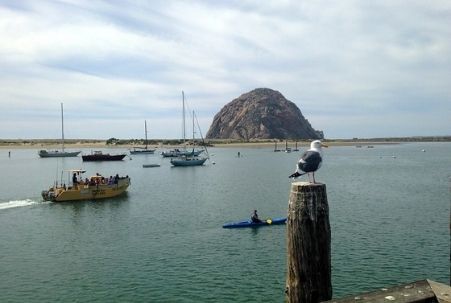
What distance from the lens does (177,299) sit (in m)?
19.8

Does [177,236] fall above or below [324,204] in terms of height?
below

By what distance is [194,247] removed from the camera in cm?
2903

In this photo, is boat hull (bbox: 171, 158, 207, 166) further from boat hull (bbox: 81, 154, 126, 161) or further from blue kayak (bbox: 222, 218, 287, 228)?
blue kayak (bbox: 222, 218, 287, 228)

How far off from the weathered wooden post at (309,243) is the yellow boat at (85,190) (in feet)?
151

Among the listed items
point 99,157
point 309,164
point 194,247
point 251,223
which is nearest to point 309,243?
point 309,164

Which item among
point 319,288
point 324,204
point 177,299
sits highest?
point 324,204

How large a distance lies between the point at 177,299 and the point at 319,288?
13060 millimetres

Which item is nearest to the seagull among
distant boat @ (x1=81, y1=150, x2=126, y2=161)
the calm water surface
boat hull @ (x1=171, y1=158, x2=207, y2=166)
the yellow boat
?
the calm water surface

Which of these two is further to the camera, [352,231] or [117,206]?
[117,206]

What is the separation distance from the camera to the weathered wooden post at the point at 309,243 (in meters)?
7.80

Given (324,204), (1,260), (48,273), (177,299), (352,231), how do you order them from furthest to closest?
(352,231) < (1,260) < (48,273) < (177,299) < (324,204)

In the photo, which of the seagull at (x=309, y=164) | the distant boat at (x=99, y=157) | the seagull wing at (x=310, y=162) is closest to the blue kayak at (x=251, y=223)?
the seagull at (x=309, y=164)

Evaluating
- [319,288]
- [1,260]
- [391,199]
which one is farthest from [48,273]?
[391,199]

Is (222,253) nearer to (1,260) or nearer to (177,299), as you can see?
(177,299)
